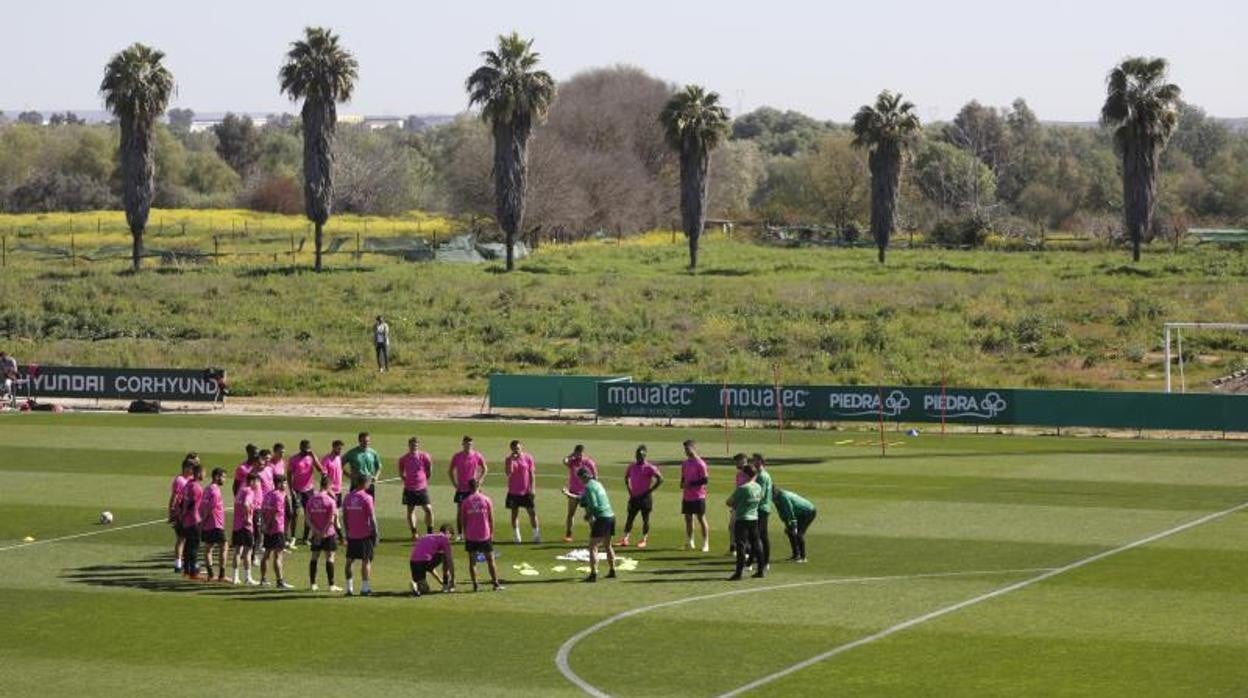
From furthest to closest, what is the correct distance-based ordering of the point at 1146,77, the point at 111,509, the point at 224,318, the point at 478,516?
the point at 1146,77 → the point at 224,318 → the point at 111,509 → the point at 478,516

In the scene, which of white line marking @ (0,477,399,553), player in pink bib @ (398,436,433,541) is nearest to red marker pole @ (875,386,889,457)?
player in pink bib @ (398,436,433,541)

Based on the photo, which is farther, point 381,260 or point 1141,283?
point 381,260

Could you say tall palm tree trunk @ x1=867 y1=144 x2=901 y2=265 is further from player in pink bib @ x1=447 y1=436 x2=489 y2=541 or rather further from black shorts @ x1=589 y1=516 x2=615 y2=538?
black shorts @ x1=589 y1=516 x2=615 y2=538

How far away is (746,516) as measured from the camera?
30906 mm

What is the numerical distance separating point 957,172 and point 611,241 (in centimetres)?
4509

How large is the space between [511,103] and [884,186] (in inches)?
798

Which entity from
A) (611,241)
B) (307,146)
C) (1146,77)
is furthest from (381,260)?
(1146,77)

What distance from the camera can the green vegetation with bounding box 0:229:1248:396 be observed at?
238 feet

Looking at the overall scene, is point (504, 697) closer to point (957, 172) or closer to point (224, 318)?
point (224, 318)

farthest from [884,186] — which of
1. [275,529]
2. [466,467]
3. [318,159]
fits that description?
[275,529]

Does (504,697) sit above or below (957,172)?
below

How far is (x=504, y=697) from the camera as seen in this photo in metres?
23.3

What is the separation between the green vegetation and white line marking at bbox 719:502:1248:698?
31.2 m

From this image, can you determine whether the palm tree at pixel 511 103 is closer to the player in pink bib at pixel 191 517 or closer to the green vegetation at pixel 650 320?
the green vegetation at pixel 650 320
